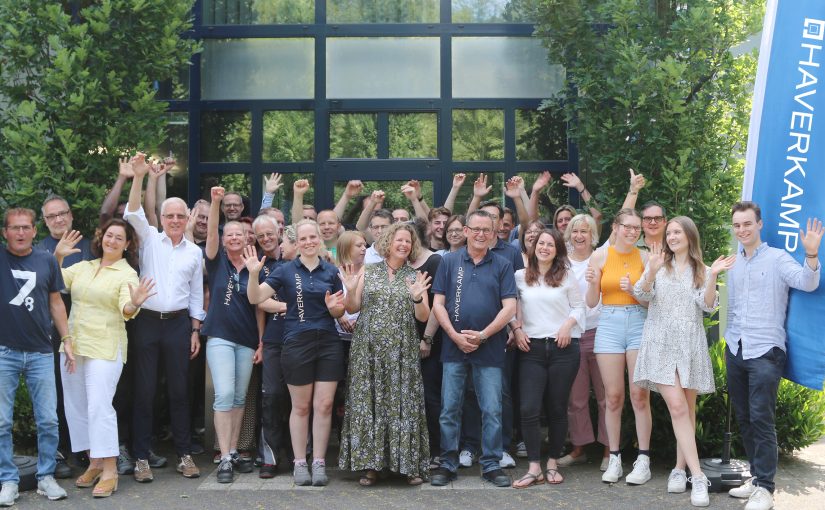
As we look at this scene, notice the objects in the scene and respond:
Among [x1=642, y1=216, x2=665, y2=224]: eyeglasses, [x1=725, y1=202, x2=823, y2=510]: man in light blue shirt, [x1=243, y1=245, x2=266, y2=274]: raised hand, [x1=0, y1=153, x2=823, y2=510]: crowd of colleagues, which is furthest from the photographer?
[x1=642, y1=216, x2=665, y2=224]: eyeglasses

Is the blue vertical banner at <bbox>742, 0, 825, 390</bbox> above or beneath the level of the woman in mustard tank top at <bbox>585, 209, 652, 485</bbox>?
above

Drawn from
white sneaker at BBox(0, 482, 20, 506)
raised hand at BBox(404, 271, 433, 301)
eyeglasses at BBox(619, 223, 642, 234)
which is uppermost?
eyeglasses at BBox(619, 223, 642, 234)

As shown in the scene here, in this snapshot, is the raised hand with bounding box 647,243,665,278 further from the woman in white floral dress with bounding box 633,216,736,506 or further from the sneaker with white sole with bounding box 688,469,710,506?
the sneaker with white sole with bounding box 688,469,710,506

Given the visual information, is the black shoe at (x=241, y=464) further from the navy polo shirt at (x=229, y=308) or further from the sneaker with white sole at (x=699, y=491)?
the sneaker with white sole at (x=699, y=491)

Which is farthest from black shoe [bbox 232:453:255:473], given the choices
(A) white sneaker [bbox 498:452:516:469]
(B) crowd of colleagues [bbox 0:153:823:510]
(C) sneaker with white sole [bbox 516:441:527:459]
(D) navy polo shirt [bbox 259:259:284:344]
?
(C) sneaker with white sole [bbox 516:441:527:459]

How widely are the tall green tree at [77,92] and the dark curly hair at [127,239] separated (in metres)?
0.99

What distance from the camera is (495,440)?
700cm

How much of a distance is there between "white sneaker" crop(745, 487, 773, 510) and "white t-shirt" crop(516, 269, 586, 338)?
1.68 metres

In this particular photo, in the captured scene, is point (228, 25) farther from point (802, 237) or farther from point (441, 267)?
point (802, 237)

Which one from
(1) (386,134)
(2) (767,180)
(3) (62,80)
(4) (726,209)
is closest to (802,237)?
(2) (767,180)

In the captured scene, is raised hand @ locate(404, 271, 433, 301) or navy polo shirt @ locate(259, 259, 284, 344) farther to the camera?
navy polo shirt @ locate(259, 259, 284, 344)

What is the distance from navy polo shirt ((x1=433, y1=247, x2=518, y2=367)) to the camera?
689cm

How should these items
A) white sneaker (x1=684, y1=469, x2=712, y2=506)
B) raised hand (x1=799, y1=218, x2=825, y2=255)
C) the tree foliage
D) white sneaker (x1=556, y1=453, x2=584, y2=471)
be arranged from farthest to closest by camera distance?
the tree foliage < white sneaker (x1=556, y1=453, x2=584, y2=471) < white sneaker (x1=684, y1=469, x2=712, y2=506) < raised hand (x1=799, y1=218, x2=825, y2=255)

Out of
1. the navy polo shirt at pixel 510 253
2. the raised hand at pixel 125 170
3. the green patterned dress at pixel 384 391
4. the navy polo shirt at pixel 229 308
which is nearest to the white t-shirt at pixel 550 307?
the navy polo shirt at pixel 510 253
